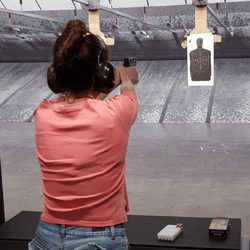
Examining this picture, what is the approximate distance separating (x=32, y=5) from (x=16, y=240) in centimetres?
998

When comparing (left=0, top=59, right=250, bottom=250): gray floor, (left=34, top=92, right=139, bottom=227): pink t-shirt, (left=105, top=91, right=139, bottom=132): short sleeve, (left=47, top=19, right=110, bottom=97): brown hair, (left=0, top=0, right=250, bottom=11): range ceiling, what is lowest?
(left=0, top=59, right=250, bottom=250): gray floor

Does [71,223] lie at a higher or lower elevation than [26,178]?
higher

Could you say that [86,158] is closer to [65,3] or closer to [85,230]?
[85,230]

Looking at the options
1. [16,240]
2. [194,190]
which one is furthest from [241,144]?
[16,240]

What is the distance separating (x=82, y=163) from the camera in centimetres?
103

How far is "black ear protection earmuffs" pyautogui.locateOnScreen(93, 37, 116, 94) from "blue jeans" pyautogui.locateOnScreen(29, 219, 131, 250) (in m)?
0.41

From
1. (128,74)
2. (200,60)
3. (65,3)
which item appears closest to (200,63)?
(200,60)

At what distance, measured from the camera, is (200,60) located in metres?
9.55

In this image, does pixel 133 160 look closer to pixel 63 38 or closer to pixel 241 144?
pixel 241 144

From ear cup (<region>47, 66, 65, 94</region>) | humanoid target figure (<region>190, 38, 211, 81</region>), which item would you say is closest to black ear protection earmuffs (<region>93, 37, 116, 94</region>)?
ear cup (<region>47, 66, 65, 94</region>)

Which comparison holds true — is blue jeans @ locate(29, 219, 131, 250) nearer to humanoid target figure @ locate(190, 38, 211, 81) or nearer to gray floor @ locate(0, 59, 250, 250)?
gray floor @ locate(0, 59, 250, 250)

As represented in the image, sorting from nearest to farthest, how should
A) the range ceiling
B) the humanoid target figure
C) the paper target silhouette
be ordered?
the paper target silhouette, the humanoid target figure, the range ceiling

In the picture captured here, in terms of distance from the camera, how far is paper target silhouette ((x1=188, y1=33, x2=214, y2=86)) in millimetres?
9359

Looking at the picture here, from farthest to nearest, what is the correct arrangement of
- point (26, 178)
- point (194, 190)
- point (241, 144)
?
point (241, 144) → point (26, 178) → point (194, 190)
